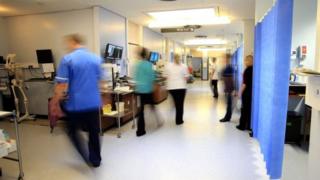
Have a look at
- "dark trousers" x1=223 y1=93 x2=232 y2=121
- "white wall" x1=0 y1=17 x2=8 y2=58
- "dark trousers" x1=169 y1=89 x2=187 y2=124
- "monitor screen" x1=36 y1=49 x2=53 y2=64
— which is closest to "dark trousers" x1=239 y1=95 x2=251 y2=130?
"dark trousers" x1=223 y1=93 x2=232 y2=121

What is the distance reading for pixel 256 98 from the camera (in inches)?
162

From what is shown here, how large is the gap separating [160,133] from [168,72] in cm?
138

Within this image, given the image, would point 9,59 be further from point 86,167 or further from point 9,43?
point 86,167

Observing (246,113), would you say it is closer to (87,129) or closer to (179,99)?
(179,99)

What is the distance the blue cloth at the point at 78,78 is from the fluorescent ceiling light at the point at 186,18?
4.51 meters

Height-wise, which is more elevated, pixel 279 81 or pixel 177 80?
pixel 279 81

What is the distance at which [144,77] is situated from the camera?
14.5ft

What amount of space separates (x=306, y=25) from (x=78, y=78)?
491cm

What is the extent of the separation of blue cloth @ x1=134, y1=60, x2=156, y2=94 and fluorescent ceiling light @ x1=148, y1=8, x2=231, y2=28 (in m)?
3.00

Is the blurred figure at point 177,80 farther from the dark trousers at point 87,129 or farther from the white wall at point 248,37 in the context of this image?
the white wall at point 248,37

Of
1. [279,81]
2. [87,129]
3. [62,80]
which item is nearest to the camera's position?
[279,81]

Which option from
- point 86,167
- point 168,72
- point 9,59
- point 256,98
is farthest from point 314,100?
point 9,59

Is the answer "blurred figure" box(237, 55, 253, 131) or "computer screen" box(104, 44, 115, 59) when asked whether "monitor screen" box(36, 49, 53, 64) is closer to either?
"computer screen" box(104, 44, 115, 59)

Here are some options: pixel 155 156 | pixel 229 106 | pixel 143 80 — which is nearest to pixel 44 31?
pixel 143 80
